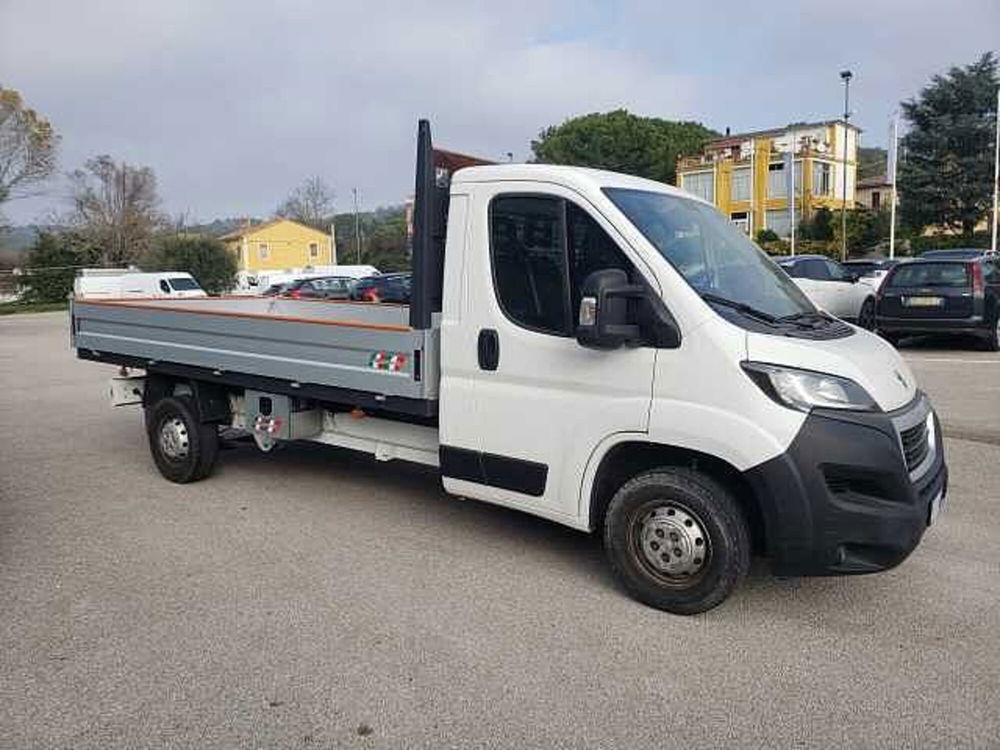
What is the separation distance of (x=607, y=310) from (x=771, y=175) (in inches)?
2234

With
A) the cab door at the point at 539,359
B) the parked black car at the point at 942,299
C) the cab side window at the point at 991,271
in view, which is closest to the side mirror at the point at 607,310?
the cab door at the point at 539,359

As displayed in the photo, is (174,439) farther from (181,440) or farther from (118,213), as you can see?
(118,213)

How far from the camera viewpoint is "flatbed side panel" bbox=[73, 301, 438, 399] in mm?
4859

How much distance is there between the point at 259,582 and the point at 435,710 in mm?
1686

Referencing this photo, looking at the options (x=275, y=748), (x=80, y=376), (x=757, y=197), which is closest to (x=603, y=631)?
(x=275, y=748)

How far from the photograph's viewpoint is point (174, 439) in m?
6.64

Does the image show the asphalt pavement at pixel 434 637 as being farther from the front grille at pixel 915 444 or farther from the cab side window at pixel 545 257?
the cab side window at pixel 545 257

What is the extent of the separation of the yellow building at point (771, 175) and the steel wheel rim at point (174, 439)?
170 ft

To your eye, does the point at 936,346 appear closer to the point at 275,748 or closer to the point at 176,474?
the point at 176,474

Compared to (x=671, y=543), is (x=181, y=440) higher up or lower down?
higher up

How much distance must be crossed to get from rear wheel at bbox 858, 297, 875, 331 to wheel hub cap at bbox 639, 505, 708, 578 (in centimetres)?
1420

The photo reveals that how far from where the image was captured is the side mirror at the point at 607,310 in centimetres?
384

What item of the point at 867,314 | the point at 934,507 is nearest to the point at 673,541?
the point at 934,507

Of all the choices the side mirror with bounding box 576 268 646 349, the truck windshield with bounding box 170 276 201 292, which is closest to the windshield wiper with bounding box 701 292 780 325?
the side mirror with bounding box 576 268 646 349
